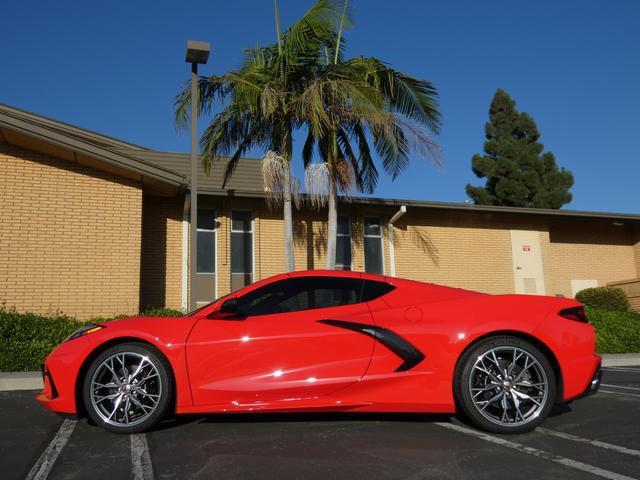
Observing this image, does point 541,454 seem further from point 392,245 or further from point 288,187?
point 392,245

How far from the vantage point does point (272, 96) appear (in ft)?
37.8

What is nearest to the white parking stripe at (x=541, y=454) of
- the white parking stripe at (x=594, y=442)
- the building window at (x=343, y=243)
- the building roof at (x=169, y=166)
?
the white parking stripe at (x=594, y=442)

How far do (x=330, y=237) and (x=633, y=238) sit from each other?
40.5 ft

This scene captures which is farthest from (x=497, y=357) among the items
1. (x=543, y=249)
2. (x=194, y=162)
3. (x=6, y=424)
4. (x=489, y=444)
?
(x=543, y=249)

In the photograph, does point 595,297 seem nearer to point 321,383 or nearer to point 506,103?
point 321,383

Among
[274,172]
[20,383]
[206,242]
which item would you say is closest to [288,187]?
[274,172]

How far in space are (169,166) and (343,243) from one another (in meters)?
5.78

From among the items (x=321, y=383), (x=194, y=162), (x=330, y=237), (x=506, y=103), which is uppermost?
(x=506, y=103)

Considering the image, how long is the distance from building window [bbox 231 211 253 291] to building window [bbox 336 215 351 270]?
2.43 m

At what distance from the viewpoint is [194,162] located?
10703mm

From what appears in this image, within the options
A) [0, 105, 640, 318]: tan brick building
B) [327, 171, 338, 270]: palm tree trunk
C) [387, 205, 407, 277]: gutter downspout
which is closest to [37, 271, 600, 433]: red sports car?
[0, 105, 640, 318]: tan brick building

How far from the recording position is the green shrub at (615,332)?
12656 mm

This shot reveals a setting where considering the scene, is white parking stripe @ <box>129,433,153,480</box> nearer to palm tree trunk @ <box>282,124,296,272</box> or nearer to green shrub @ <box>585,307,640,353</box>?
palm tree trunk @ <box>282,124,296,272</box>

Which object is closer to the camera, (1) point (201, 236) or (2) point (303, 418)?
(2) point (303, 418)
